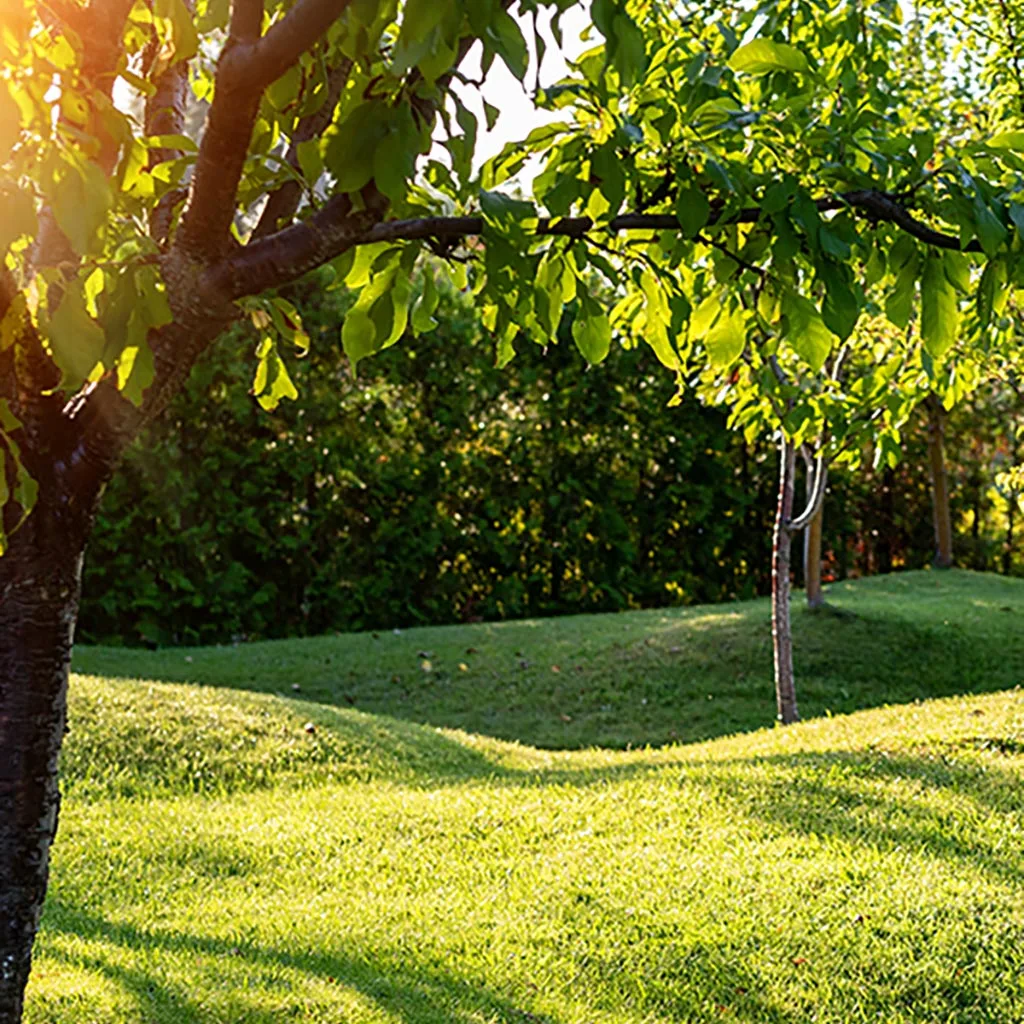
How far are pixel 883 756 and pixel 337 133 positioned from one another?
5.12 m

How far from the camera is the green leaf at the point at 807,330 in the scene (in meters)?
2.13

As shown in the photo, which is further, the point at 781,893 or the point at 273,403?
the point at 781,893

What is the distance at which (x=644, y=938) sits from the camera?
3.97 meters

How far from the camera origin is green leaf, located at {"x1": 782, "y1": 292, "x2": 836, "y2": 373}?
213cm

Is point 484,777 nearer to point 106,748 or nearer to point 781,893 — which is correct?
point 106,748

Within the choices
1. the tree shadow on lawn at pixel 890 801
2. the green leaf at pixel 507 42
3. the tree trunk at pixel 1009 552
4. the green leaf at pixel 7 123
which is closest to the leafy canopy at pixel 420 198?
the green leaf at pixel 507 42

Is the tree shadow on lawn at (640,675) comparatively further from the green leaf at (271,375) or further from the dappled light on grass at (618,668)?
the green leaf at (271,375)

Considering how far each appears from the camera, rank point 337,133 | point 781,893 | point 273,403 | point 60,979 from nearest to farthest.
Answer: point 337,133 < point 273,403 < point 60,979 < point 781,893

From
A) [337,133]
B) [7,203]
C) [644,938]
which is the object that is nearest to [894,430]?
[644,938]

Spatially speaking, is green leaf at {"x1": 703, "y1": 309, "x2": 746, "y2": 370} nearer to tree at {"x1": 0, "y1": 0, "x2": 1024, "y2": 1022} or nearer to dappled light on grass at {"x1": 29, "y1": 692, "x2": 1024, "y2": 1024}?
tree at {"x1": 0, "y1": 0, "x2": 1024, "y2": 1022}

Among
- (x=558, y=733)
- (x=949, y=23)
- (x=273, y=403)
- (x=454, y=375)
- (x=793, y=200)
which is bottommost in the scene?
(x=558, y=733)

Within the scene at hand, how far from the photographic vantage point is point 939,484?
1491 centimetres

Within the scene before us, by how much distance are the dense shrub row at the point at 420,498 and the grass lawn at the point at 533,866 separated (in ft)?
11.8

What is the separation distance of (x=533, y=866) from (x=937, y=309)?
3.30 meters
